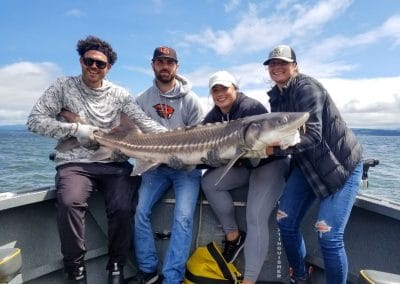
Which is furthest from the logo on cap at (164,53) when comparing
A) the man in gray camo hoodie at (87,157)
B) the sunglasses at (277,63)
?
the sunglasses at (277,63)

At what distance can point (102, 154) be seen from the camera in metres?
4.29

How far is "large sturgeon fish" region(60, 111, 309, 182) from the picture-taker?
3.41 meters

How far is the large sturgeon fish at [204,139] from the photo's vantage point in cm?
341

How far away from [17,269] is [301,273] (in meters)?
2.45

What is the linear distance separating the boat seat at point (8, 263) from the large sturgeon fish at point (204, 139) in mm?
1495

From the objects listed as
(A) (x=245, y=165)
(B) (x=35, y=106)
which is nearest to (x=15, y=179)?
(B) (x=35, y=106)

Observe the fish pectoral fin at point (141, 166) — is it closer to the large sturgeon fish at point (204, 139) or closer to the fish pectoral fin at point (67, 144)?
→ the large sturgeon fish at point (204, 139)

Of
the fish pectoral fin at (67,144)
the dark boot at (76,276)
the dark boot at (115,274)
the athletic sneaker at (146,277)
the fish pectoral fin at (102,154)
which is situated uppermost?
the fish pectoral fin at (67,144)

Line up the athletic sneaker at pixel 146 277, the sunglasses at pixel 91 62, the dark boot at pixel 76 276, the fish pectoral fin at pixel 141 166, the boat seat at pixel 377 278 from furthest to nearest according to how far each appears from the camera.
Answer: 1. the sunglasses at pixel 91 62
2. the fish pectoral fin at pixel 141 166
3. the athletic sneaker at pixel 146 277
4. the dark boot at pixel 76 276
5. the boat seat at pixel 377 278

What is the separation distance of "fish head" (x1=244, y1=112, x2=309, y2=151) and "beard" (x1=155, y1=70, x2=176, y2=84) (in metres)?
1.36

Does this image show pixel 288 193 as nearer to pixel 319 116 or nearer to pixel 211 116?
pixel 319 116

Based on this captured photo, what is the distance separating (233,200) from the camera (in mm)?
4348

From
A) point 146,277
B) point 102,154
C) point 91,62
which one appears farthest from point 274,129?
point 91,62

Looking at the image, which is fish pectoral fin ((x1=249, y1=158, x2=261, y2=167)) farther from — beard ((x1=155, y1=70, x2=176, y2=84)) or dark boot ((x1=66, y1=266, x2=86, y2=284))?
dark boot ((x1=66, y1=266, x2=86, y2=284))
